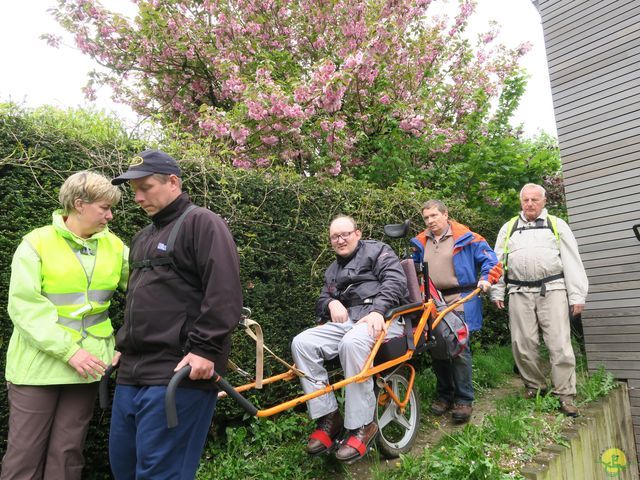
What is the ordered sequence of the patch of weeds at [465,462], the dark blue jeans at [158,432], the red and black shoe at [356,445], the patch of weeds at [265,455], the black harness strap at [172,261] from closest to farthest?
the dark blue jeans at [158,432], the black harness strap at [172,261], the red and black shoe at [356,445], the patch of weeds at [465,462], the patch of weeds at [265,455]

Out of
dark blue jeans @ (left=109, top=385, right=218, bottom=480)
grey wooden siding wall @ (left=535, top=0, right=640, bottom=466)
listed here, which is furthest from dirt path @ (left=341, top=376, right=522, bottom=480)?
dark blue jeans @ (left=109, top=385, right=218, bottom=480)

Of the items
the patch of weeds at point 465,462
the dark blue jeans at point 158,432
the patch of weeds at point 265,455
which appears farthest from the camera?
the patch of weeds at point 265,455

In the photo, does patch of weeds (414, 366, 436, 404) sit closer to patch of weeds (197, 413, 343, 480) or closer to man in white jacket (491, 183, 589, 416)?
man in white jacket (491, 183, 589, 416)

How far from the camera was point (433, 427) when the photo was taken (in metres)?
4.29

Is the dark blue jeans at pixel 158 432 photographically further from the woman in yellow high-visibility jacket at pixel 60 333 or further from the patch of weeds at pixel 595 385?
the patch of weeds at pixel 595 385

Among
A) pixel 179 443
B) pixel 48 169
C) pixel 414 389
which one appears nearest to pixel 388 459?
pixel 414 389

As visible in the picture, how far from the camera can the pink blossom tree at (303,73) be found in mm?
6902

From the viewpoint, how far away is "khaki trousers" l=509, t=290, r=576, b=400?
4449mm

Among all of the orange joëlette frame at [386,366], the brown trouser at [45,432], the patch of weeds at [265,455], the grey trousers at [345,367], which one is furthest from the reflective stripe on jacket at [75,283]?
the patch of weeds at [265,455]

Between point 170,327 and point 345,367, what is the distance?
1.42 meters

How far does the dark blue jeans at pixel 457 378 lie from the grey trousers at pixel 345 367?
136cm

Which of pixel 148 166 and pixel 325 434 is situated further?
pixel 325 434

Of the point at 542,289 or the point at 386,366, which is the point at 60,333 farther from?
the point at 542,289

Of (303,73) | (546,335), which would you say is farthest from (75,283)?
(303,73)
